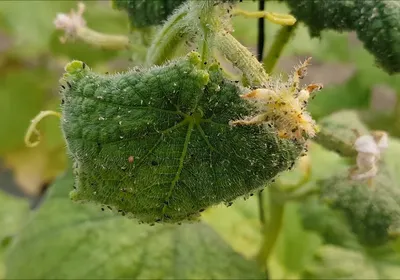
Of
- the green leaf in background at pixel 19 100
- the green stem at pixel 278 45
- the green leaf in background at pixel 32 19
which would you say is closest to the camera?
the green stem at pixel 278 45

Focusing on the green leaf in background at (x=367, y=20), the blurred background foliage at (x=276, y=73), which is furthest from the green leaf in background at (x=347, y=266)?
the green leaf in background at (x=367, y=20)

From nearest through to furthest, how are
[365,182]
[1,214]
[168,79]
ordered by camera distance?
1. [168,79]
2. [365,182]
3. [1,214]

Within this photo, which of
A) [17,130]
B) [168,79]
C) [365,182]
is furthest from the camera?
[17,130]

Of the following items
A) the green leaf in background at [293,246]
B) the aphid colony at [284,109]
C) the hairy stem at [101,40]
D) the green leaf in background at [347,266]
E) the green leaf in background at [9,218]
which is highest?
the aphid colony at [284,109]

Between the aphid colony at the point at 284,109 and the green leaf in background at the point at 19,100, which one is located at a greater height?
the aphid colony at the point at 284,109

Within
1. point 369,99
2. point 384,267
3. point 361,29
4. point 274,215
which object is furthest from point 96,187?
point 369,99

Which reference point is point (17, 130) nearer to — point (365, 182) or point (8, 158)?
point (8, 158)

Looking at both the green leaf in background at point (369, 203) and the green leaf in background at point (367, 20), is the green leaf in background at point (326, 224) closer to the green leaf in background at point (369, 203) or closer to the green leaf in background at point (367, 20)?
the green leaf in background at point (369, 203)

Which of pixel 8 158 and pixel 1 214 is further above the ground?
pixel 1 214
